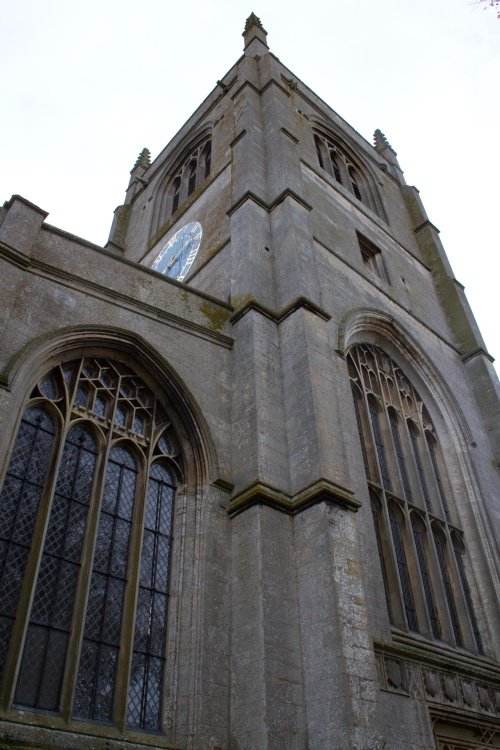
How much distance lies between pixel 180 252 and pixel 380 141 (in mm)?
13271

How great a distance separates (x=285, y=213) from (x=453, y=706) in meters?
8.29

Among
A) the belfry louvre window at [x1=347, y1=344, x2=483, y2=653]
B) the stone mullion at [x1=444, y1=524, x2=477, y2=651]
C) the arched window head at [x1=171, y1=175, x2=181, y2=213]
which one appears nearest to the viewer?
the belfry louvre window at [x1=347, y1=344, x2=483, y2=653]

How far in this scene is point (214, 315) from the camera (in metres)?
10.3

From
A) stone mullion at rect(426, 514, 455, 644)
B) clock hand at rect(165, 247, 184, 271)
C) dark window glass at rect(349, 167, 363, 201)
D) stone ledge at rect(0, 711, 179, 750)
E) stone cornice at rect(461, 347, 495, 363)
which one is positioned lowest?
stone ledge at rect(0, 711, 179, 750)

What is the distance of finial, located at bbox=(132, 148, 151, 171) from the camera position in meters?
24.4

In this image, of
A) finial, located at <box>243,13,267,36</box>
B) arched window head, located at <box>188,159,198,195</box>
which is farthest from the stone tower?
finial, located at <box>243,13,267,36</box>

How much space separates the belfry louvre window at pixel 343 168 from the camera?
18.6m

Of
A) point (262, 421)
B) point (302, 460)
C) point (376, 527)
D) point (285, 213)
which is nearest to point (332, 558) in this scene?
point (302, 460)

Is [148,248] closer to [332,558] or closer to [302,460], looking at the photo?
[302,460]

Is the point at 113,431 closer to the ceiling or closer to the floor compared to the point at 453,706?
closer to the ceiling

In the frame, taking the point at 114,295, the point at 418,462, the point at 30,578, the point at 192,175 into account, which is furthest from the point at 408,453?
the point at 192,175

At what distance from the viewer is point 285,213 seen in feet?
40.0

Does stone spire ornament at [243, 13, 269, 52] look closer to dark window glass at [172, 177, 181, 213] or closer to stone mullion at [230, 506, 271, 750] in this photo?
dark window glass at [172, 177, 181, 213]

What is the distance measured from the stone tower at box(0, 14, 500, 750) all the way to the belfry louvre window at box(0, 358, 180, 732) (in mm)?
22
